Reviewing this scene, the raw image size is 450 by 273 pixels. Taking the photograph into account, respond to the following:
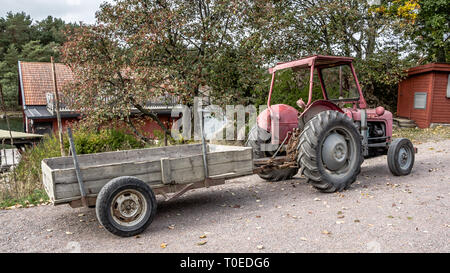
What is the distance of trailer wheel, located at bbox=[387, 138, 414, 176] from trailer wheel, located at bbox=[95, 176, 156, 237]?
16.1 feet

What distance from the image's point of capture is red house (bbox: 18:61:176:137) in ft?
64.6

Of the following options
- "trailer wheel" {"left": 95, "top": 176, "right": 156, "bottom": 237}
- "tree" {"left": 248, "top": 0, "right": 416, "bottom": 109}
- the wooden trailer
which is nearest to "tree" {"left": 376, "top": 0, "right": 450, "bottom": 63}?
"tree" {"left": 248, "top": 0, "right": 416, "bottom": 109}

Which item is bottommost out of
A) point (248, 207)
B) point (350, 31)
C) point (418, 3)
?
point (248, 207)

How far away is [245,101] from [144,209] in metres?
7.29

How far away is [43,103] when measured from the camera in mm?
22547

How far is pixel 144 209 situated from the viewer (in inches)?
178

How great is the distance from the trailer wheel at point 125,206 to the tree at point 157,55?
16.8 ft

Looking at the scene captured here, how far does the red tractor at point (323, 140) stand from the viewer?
595 centimetres

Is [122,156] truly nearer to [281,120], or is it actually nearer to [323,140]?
[281,120]

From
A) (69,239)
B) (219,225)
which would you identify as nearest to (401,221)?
(219,225)

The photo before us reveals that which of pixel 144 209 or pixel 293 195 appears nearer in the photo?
pixel 144 209
